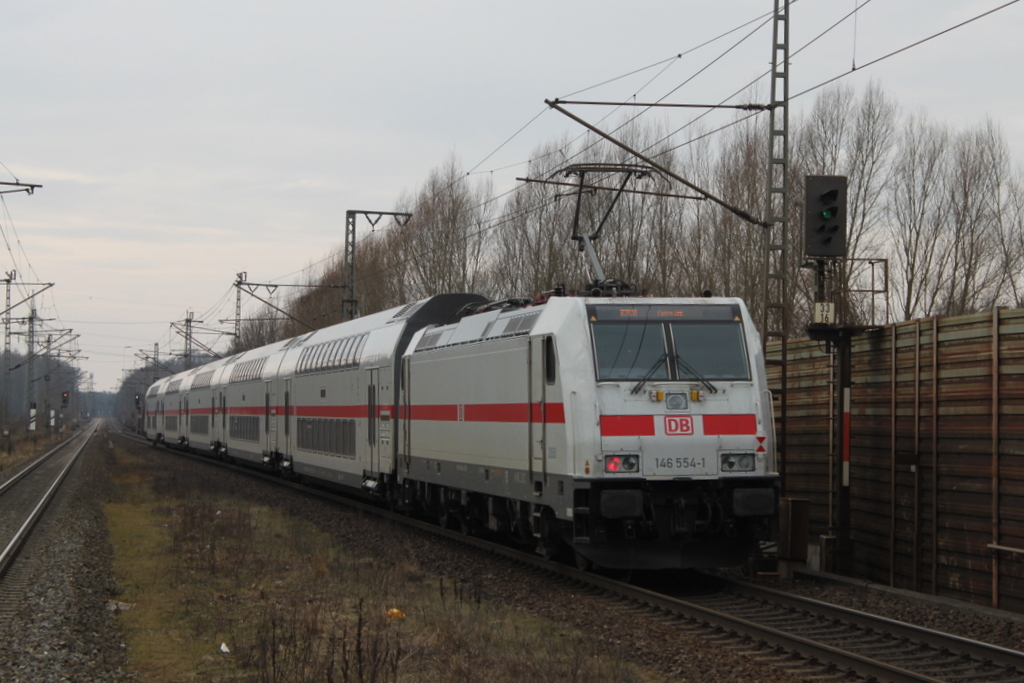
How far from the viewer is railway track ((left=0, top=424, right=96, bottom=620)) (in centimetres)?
1337

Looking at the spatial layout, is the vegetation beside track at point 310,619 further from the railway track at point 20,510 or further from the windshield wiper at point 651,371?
the windshield wiper at point 651,371

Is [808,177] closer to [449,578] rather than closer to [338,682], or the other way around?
[449,578]

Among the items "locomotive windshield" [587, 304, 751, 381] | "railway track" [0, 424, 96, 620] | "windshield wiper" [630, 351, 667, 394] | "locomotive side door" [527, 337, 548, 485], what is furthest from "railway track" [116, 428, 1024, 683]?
"railway track" [0, 424, 96, 620]

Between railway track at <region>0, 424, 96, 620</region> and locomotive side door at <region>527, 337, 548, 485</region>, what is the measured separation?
19.0 feet

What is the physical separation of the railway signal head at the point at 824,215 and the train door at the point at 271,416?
60.5ft

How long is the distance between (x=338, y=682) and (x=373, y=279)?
4832 centimetres

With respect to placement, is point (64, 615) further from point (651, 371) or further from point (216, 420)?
point (216, 420)

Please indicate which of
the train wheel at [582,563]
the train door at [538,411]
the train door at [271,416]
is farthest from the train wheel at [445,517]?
the train door at [271,416]

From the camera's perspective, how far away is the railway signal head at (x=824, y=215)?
14.3 meters

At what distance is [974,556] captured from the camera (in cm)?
1189

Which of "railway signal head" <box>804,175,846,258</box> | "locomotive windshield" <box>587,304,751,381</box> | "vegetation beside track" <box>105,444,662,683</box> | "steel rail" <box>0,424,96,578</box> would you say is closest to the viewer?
"vegetation beside track" <box>105,444,662,683</box>

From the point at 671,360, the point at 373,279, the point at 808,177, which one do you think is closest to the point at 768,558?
the point at 671,360

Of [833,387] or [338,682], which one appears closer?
[338,682]

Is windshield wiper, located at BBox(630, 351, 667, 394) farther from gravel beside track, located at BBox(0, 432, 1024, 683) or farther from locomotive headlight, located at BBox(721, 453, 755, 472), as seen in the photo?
gravel beside track, located at BBox(0, 432, 1024, 683)
